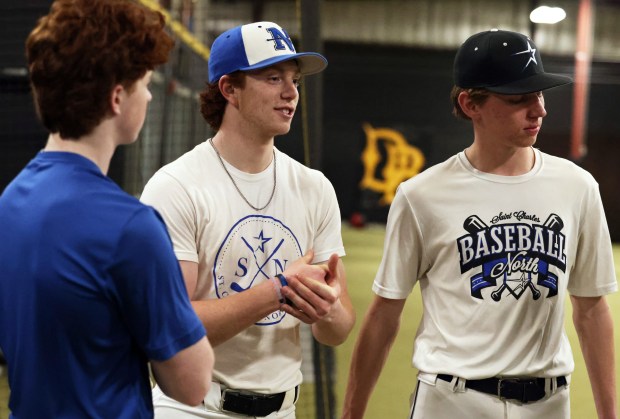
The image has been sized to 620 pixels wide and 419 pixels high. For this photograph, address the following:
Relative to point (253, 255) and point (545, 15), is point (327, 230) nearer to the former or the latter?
point (253, 255)

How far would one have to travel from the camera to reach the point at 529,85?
7.57ft

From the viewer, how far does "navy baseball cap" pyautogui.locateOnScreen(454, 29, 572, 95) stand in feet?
7.61

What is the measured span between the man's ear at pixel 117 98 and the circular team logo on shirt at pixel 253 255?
78 centimetres

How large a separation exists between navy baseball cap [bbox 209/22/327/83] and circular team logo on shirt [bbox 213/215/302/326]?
1.41 feet

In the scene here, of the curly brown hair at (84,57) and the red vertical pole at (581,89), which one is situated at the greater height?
the curly brown hair at (84,57)

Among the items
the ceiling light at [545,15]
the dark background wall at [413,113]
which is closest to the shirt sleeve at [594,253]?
the dark background wall at [413,113]

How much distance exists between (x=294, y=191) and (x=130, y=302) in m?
1.03

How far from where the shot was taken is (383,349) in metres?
2.51

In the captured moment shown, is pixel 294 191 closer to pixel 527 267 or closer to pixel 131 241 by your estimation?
pixel 527 267

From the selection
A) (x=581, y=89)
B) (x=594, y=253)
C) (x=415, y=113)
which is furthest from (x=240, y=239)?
(x=415, y=113)

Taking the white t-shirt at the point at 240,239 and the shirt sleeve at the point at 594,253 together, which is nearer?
the white t-shirt at the point at 240,239

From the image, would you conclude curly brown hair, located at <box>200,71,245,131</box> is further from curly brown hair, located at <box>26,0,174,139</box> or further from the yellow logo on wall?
the yellow logo on wall

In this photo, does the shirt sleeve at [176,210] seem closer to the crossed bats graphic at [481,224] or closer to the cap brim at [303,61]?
the cap brim at [303,61]

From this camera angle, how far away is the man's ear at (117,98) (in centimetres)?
143
